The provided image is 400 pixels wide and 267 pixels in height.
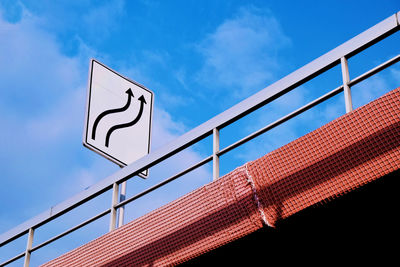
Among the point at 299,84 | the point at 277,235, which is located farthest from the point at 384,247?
the point at 299,84

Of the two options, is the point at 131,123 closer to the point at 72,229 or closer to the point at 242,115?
the point at 72,229

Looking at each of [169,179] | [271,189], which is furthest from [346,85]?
[169,179]

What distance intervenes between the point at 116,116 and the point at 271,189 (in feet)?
18.9

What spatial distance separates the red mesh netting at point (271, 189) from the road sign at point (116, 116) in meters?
3.51

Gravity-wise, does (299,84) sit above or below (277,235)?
above

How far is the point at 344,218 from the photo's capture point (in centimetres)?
596

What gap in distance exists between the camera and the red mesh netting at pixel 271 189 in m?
5.38

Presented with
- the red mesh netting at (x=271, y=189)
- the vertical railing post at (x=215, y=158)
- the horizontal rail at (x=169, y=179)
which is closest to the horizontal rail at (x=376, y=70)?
the red mesh netting at (x=271, y=189)

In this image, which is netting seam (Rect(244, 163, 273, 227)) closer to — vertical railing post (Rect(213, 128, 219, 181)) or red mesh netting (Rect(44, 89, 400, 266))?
red mesh netting (Rect(44, 89, 400, 266))

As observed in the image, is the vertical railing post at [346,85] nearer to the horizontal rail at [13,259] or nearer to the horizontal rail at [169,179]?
the horizontal rail at [169,179]

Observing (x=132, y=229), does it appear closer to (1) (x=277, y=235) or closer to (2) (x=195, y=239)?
(2) (x=195, y=239)

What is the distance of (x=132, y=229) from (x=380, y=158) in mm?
3101

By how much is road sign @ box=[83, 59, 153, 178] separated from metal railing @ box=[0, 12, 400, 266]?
1927 millimetres

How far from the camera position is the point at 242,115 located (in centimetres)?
672
